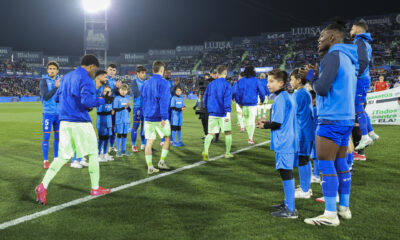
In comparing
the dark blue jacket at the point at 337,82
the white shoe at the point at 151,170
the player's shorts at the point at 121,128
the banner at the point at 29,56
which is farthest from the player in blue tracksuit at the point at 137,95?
the banner at the point at 29,56

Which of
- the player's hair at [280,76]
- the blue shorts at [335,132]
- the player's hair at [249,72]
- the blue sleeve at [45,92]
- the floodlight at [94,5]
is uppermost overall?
the floodlight at [94,5]

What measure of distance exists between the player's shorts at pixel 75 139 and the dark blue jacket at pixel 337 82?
3.09 m

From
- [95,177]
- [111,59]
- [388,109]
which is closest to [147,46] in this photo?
[111,59]

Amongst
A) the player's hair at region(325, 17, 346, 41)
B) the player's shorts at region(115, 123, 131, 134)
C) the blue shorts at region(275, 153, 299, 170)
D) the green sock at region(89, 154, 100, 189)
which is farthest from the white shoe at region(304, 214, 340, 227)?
the player's shorts at region(115, 123, 131, 134)

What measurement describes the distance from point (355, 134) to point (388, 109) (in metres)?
7.85

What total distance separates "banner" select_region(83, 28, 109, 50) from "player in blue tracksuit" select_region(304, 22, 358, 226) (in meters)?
41.6

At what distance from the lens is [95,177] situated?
4367 millimetres

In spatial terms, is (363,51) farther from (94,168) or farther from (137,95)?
(137,95)

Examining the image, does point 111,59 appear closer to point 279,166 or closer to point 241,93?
point 241,93

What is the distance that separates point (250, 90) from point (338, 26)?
543 cm

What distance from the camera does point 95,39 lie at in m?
41.0

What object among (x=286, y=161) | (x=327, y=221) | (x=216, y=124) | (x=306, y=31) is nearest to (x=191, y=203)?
(x=286, y=161)

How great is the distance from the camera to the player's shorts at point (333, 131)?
124 inches

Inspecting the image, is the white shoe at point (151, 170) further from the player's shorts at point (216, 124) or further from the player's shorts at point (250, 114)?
the player's shorts at point (250, 114)
